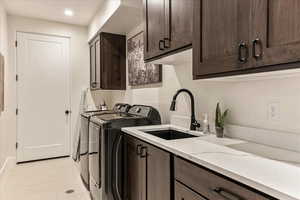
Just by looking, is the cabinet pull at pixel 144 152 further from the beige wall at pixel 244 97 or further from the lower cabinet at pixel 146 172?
the beige wall at pixel 244 97

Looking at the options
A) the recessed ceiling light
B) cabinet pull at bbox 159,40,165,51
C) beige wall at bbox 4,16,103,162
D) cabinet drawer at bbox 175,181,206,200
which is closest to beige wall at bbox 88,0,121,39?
the recessed ceiling light

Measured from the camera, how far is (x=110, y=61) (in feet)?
11.0

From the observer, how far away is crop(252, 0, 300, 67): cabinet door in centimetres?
80

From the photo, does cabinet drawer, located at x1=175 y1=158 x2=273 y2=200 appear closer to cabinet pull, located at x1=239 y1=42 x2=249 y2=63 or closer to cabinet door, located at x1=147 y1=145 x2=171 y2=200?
cabinet door, located at x1=147 y1=145 x2=171 y2=200

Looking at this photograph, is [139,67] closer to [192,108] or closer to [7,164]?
[192,108]

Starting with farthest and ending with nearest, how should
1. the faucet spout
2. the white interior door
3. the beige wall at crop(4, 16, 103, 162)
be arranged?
the white interior door → the beige wall at crop(4, 16, 103, 162) → the faucet spout

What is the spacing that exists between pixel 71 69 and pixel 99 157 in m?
2.54

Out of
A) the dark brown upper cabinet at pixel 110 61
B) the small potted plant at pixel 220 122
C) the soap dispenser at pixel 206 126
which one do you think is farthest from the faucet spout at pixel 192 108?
the dark brown upper cabinet at pixel 110 61

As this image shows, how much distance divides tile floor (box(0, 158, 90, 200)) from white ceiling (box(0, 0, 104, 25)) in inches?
104

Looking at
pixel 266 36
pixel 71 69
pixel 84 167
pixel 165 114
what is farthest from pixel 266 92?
pixel 71 69

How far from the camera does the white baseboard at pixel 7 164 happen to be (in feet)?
10.1

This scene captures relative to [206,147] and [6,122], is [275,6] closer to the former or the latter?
[206,147]

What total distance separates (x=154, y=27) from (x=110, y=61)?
5.53ft

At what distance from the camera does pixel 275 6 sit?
2.84 ft
